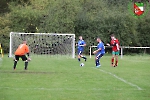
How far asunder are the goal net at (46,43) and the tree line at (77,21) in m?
6.10

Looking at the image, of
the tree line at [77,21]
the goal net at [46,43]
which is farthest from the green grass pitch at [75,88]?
the tree line at [77,21]

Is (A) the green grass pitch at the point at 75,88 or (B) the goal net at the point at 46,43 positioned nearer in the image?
(A) the green grass pitch at the point at 75,88

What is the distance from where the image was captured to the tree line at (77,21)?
4562cm

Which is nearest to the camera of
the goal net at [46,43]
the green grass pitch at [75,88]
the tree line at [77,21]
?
the green grass pitch at [75,88]

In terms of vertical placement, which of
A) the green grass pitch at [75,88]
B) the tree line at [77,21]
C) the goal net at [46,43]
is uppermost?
the tree line at [77,21]

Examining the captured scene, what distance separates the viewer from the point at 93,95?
13273 mm

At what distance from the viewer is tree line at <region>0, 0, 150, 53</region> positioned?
45625 mm

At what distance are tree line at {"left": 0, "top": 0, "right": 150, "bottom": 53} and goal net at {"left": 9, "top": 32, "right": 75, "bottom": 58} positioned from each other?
20.0 ft

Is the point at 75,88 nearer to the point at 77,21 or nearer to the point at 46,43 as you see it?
the point at 46,43

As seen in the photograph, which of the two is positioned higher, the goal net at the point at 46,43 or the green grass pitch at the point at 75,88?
the goal net at the point at 46,43

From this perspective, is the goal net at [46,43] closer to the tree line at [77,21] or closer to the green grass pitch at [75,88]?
the tree line at [77,21]

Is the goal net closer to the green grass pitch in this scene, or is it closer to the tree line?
the tree line

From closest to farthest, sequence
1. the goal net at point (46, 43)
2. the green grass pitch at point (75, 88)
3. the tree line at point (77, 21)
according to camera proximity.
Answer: the green grass pitch at point (75, 88), the goal net at point (46, 43), the tree line at point (77, 21)

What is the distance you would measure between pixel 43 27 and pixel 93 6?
7575mm
